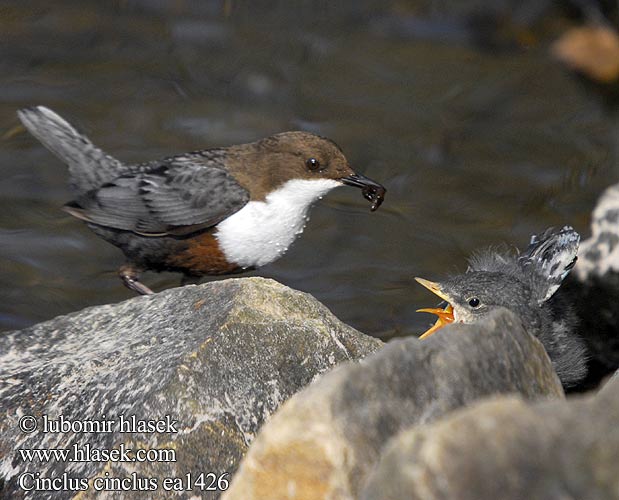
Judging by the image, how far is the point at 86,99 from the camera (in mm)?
7184

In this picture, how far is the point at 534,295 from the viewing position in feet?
13.0

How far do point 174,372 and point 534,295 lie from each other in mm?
1614

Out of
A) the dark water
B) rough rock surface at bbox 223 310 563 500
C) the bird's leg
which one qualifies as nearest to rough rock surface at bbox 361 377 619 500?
rough rock surface at bbox 223 310 563 500

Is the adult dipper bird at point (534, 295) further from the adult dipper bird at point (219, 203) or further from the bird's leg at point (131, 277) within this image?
the bird's leg at point (131, 277)

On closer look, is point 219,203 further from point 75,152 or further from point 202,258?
point 75,152

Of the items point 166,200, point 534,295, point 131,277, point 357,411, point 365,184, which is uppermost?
point 357,411

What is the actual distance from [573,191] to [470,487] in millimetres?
5402

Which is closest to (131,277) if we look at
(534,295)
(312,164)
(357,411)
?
(312,164)

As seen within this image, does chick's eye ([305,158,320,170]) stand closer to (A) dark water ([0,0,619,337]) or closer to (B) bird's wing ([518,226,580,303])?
(A) dark water ([0,0,619,337])

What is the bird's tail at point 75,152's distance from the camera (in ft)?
16.2

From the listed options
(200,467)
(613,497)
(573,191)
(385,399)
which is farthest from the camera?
(573,191)

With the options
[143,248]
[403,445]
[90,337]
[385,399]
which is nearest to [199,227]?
[143,248]

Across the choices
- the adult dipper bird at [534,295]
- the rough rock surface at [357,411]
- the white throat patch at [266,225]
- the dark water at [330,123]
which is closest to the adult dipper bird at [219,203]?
the white throat patch at [266,225]

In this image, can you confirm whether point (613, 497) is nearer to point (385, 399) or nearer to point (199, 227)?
point (385, 399)
